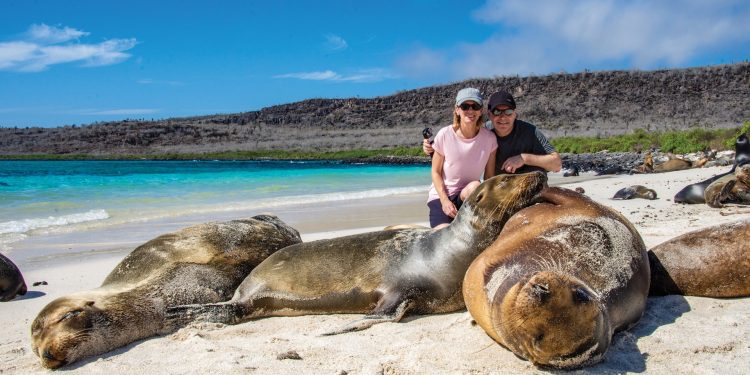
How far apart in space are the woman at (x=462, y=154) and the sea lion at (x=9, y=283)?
3.90 meters

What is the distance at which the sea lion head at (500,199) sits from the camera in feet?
13.5

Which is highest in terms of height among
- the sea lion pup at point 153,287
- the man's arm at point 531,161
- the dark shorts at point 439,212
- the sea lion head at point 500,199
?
the man's arm at point 531,161

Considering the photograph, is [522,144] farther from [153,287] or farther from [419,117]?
[419,117]

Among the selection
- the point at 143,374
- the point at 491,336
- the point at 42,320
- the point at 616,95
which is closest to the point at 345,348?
the point at 491,336

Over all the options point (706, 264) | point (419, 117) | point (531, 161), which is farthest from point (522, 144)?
point (419, 117)

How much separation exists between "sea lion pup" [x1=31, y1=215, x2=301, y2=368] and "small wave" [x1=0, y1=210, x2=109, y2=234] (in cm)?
617

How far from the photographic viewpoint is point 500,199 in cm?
418

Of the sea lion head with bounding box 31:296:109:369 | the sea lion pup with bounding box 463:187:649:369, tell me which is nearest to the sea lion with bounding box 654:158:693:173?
the sea lion pup with bounding box 463:187:649:369

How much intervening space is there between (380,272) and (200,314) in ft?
4.43

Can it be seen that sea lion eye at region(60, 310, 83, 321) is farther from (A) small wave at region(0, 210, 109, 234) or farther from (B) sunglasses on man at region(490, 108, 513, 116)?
(A) small wave at region(0, 210, 109, 234)

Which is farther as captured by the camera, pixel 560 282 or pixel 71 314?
pixel 71 314

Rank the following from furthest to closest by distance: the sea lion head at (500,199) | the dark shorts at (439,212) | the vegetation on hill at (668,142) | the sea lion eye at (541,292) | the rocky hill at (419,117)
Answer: the rocky hill at (419,117), the vegetation on hill at (668,142), the dark shorts at (439,212), the sea lion head at (500,199), the sea lion eye at (541,292)

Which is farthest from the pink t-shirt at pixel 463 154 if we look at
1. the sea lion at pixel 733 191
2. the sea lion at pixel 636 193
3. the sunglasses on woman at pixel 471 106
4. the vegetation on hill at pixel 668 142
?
the vegetation on hill at pixel 668 142

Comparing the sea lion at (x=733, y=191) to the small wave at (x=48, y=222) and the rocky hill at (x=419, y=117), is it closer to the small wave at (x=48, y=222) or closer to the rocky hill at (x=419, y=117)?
the small wave at (x=48, y=222)
